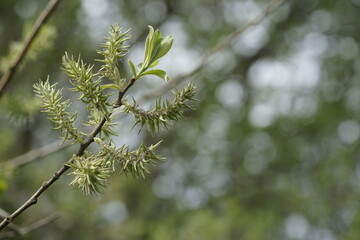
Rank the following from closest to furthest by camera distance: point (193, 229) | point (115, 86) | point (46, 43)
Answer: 1. point (115, 86)
2. point (46, 43)
3. point (193, 229)

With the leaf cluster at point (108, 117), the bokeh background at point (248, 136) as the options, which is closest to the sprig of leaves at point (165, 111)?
the leaf cluster at point (108, 117)

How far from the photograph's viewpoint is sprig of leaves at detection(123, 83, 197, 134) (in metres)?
0.36

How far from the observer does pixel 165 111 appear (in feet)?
1.20

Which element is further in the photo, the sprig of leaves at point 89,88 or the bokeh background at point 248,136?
the bokeh background at point 248,136

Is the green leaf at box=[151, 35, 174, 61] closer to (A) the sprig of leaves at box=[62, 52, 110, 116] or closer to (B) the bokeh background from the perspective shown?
(A) the sprig of leaves at box=[62, 52, 110, 116]

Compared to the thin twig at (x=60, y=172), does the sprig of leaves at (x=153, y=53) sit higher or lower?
higher

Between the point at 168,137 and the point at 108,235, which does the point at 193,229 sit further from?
the point at 168,137

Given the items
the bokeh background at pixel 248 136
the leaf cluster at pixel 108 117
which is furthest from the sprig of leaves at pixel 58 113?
the bokeh background at pixel 248 136

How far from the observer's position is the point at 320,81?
3965 millimetres

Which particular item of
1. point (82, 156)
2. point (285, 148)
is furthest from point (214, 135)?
point (82, 156)

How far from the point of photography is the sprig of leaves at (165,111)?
36cm

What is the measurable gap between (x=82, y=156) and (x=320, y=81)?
3817 mm

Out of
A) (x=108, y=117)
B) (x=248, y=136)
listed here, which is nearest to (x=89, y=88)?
(x=108, y=117)

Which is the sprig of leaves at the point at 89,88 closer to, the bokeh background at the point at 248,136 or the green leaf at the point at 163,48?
the green leaf at the point at 163,48
